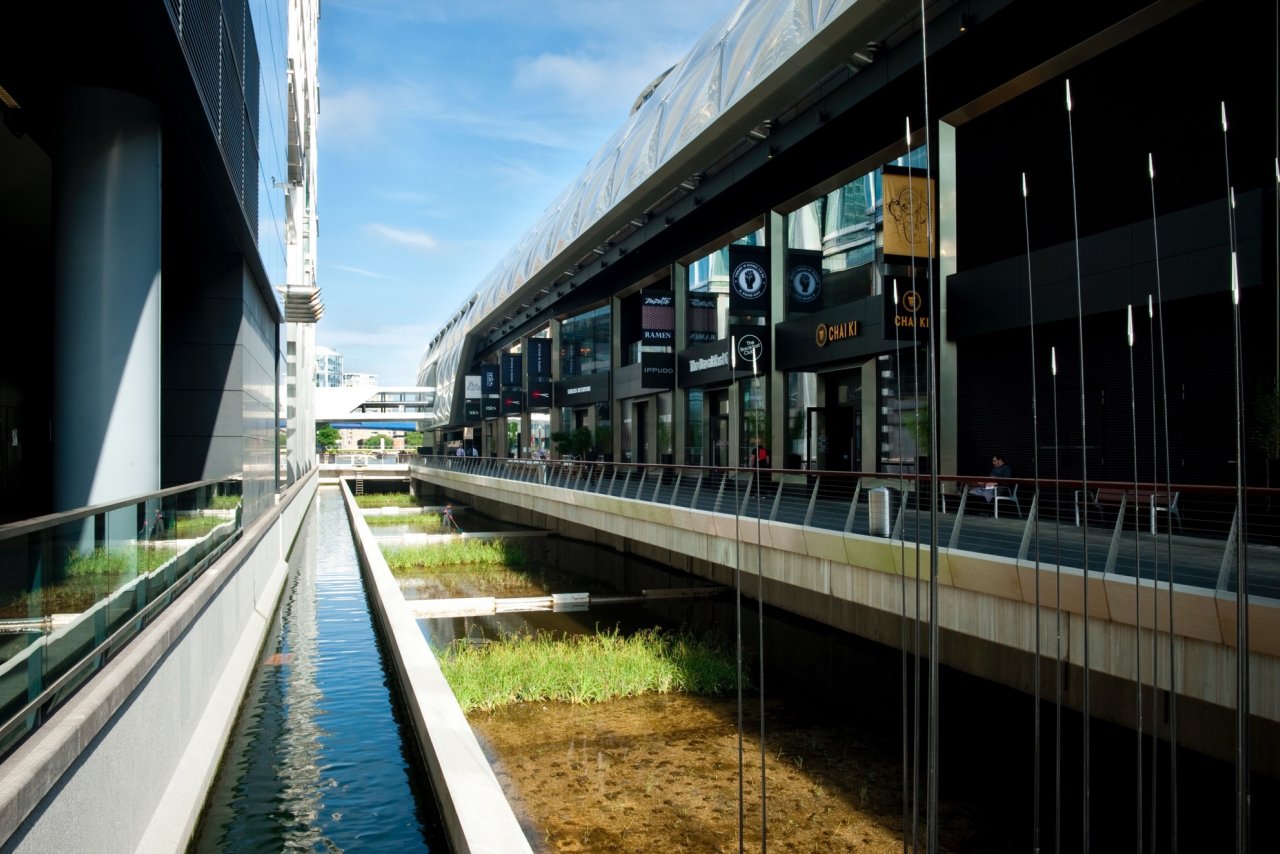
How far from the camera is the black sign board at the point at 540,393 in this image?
47800mm

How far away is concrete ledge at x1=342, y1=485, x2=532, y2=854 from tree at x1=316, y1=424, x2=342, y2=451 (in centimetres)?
12149

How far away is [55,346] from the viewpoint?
1062 centimetres

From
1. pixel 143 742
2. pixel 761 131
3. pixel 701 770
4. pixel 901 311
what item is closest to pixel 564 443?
pixel 761 131

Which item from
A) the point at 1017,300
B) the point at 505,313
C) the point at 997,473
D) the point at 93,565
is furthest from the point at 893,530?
the point at 505,313

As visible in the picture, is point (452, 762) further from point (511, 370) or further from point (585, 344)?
point (511, 370)

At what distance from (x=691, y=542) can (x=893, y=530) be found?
20.6 feet

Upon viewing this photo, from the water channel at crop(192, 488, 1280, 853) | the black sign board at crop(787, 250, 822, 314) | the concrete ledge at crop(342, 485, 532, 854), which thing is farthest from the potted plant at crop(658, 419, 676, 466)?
the concrete ledge at crop(342, 485, 532, 854)

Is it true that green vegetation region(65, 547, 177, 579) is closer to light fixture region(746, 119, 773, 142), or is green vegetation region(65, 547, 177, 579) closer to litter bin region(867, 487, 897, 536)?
litter bin region(867, 487, 897, 536)

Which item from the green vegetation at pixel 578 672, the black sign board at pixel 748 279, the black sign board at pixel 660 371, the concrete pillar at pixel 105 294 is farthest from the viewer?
the black sign board at pixel 660 371

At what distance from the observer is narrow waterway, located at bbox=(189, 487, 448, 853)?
8.13m

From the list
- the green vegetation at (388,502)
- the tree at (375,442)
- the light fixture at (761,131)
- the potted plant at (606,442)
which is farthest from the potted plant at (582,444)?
the tree at (375,442)

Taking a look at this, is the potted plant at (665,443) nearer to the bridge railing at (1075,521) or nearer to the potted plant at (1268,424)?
the bridge railing at (1075,521)

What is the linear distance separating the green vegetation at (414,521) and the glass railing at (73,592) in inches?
1183

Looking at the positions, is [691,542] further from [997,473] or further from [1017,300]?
[1017,300]
